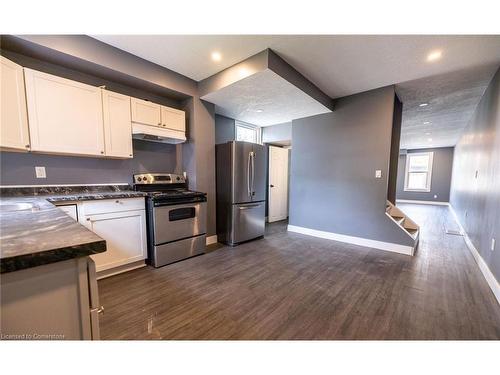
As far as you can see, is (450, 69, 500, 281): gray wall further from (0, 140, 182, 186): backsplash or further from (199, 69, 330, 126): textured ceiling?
(0, 140, 182, 186): backsplash

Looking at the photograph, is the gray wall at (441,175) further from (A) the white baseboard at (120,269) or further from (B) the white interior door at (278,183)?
(A) the white baseboard at (120,269)

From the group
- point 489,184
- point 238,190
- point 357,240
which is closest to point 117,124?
point 238,190

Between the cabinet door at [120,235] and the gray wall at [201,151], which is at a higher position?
the gray wall at [201,151]

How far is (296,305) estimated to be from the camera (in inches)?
70.1

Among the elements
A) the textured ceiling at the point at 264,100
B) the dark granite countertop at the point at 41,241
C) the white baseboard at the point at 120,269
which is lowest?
the white baseboard at the point at 120,269

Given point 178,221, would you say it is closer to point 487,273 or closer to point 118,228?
point 118,228

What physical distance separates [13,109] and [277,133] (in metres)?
4.22

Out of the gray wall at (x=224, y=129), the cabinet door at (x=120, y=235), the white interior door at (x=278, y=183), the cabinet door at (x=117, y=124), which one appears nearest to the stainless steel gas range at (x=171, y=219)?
the cabinet door at (x=120, y=235)

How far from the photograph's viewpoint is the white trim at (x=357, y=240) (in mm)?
2986

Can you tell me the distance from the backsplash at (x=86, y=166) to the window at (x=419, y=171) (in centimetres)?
1029

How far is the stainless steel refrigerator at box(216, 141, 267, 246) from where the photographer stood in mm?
3244
